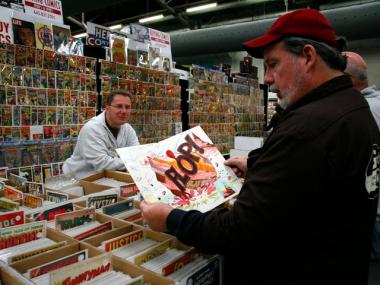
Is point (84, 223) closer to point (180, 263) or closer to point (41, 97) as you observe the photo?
point (180, 263)

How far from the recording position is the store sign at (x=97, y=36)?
13.4 ft

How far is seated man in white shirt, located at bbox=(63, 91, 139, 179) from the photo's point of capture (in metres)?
3.06

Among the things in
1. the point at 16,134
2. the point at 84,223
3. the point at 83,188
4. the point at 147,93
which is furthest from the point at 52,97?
the point at 84,223

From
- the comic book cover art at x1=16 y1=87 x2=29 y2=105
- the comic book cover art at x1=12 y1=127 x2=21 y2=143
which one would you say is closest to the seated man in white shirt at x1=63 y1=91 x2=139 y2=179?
the comic book cover art at x1=12 y1=127 x2=21 y2=143

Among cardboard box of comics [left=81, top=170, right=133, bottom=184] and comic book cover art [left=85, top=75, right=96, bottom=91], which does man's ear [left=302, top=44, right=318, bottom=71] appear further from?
comic book cover art [left=85, top=75, right=96, bottom=91]

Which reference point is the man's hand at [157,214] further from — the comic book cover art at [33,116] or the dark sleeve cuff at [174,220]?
the comic book cover art at [33,116]

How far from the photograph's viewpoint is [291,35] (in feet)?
3.24

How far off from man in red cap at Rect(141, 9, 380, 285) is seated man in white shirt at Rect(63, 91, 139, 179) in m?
2.12

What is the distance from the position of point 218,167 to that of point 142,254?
507mm

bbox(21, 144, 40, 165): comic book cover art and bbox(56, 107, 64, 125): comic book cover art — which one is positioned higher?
bbox(56, 107, 64, 125): comic book cover art

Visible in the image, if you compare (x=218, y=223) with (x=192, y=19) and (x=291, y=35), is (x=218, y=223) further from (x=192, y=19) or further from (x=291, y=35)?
(x=192, y=19)

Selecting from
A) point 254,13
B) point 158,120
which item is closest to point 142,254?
point 158,120

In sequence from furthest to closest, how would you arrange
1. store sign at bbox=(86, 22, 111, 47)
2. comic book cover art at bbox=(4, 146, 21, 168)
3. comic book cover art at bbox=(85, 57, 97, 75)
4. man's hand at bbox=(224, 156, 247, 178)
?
store sign at bbox=(86, 22, 111, 47) < comic book cover art at bbox=(85, 57, 97, 75) < comic book cover art at bbox=(4, 146, 21, 168) < man's hand at bbox=(224, 156, 247, 178)

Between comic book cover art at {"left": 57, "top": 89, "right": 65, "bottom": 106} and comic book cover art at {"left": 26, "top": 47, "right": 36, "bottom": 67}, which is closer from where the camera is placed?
comic book cover art at {"left": 26, "top": 47, "right": 36, "bottom": 67}
